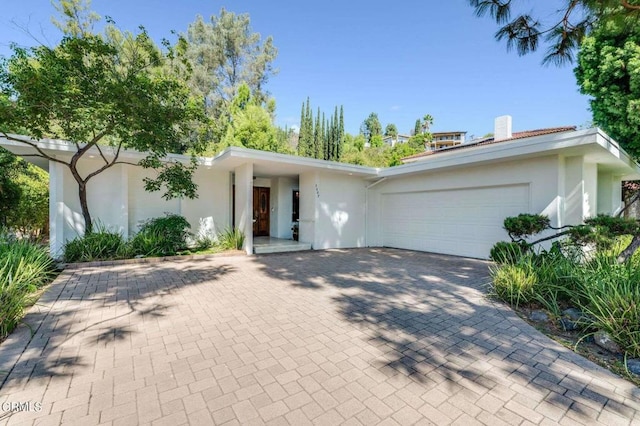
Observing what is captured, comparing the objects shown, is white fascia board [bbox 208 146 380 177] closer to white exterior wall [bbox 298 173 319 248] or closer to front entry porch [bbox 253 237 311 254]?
white exterior wall [bbox 298 173 319 248]

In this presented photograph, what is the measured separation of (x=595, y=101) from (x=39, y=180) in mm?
21580

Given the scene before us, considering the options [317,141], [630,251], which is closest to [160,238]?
[630,251]

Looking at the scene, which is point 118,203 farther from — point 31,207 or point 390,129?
point 390,129

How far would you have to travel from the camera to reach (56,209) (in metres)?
7.45

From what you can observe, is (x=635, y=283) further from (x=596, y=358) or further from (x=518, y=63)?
(x=518, y=63)

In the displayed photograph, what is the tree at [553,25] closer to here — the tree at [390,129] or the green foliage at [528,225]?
the green foliage at [528,225]

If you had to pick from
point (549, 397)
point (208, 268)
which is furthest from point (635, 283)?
point (208, 268)

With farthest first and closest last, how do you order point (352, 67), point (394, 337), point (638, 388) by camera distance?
point (352, 67), point (394, 337), point (638, 388)

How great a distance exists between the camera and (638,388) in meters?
2.34

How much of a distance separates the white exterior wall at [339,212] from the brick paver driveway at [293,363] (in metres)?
5.26

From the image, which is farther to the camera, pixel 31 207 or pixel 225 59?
pixel 225 59

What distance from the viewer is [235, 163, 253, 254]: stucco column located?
8.58m

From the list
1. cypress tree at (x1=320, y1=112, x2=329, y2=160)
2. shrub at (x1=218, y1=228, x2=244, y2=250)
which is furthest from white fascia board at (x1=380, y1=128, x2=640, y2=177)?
cypress tree at (x1=320, y1=112, x2=329, y2=160)

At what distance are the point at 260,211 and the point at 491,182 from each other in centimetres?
883
